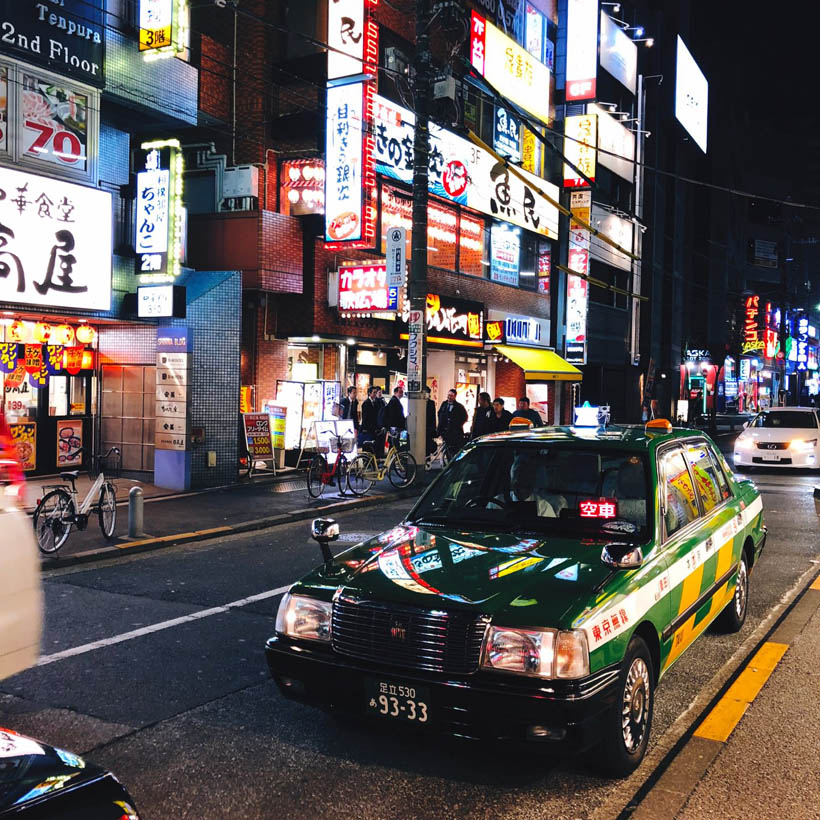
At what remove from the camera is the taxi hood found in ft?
12.8

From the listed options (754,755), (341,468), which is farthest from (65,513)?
(754,755)

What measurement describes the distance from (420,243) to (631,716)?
1314cm

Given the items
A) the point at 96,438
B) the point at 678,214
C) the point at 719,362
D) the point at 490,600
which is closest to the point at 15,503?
the point at 490,600

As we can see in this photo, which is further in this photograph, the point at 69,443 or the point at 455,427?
the point at 455,427

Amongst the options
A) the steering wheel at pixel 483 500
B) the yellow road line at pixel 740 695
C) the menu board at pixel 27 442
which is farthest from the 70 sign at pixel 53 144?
the yellow road line at pixel 740 695

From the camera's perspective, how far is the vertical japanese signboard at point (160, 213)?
46.7 feet

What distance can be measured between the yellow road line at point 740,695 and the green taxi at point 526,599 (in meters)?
0.42

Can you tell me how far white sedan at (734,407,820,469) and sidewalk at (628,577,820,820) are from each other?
14.3 m

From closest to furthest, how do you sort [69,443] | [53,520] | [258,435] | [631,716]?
1. [631,716]
2. [53,520]
3. [69,443]
4. [258,435]

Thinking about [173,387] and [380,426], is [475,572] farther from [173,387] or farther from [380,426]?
[380,426]

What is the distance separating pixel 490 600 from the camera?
387 centimetres

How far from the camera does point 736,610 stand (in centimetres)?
652

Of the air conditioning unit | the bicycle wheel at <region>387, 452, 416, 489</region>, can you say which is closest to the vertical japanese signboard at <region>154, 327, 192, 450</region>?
the bicycle wheel at <region>387, 452, 416, 489</region>

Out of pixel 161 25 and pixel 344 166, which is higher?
pixel 161 25
